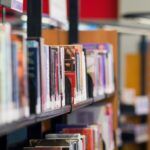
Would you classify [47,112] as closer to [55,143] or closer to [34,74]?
[34,74]

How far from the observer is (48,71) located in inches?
85.7

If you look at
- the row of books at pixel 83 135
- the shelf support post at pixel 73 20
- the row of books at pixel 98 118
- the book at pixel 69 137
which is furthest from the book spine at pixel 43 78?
the shelf support post at pixel 73 20

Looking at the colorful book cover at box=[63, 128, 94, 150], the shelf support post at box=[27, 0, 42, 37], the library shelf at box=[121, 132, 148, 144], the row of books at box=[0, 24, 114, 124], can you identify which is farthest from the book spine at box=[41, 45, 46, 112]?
the library shelf at box=[121, 132, 148, 144]

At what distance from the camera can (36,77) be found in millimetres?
1925

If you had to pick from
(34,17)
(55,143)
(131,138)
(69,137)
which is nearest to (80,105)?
(69,137)

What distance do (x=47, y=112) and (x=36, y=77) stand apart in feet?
0.80

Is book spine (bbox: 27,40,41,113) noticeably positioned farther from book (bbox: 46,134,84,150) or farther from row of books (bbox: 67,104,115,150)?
row of books (bbox: 67,104,115,150)

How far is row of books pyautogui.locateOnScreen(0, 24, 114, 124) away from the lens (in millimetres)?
1625

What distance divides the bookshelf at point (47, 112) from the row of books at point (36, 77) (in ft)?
0.09

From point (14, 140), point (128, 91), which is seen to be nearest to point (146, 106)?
point (128, 91)

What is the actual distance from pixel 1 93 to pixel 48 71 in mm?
596

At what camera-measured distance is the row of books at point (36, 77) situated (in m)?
1.62

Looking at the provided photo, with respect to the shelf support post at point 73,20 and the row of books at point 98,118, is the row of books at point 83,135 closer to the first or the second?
the row of books at point 98,118

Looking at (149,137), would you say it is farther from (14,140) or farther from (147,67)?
(14,140)
